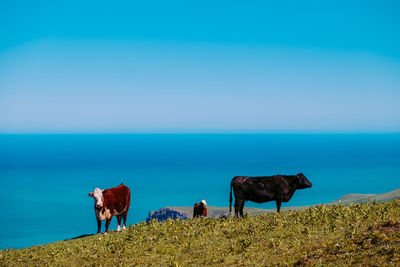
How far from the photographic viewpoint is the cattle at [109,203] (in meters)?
22.0

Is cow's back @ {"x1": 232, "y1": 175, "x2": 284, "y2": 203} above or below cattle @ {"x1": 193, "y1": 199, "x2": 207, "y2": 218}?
above

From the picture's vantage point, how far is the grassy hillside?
1217 cm

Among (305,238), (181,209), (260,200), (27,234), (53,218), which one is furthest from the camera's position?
(53,218)

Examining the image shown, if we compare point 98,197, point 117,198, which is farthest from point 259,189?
point 98,197

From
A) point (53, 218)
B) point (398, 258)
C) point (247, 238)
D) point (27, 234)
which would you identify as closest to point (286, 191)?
point (247, 238)

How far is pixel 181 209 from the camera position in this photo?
122 m

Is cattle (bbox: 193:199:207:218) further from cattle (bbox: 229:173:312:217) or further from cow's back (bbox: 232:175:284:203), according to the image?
cow's back (bbox: 232:175:284:203)

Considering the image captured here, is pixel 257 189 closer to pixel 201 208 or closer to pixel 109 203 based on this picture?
pixel 201 208

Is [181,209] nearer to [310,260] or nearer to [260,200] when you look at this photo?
[260,200]

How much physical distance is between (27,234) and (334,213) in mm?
175580

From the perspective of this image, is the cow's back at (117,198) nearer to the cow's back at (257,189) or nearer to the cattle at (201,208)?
the cattle at (201,208)

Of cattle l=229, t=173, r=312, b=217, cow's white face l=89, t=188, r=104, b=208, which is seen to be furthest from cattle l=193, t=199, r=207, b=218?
cow's white face l=89, t=188, r=104, b=208

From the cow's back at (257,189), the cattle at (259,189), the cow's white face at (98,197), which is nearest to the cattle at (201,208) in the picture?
the cattle at (259,189)

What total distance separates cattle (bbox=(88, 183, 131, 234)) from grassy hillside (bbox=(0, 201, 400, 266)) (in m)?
3.17
